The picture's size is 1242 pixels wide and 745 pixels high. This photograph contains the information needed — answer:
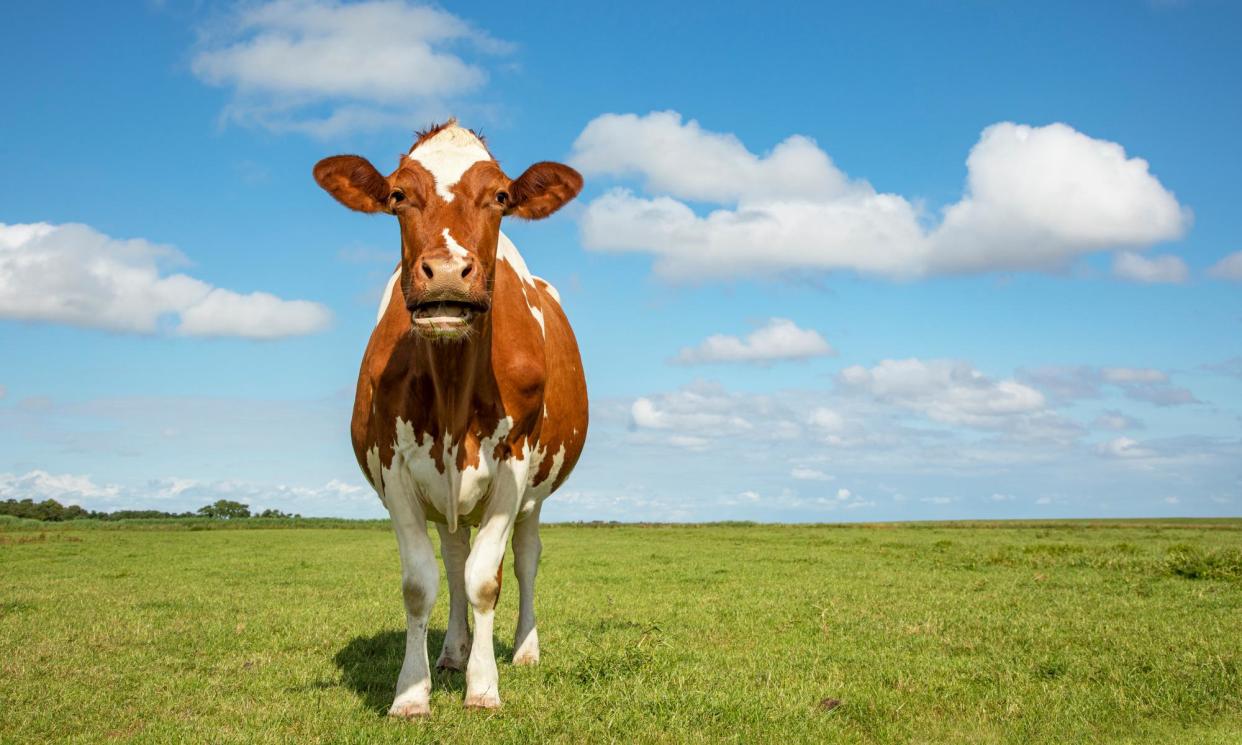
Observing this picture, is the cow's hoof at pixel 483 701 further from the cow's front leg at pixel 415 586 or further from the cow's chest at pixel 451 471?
the cow's chest at pixel 451 471

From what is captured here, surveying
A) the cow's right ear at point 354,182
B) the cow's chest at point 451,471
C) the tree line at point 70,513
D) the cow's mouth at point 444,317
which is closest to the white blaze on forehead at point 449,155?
the cow's right ear at point 354,182

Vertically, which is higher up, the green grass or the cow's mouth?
the cow's mouth

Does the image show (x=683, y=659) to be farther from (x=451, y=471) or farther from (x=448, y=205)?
(x=448, y=205)

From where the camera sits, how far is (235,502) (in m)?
56.6

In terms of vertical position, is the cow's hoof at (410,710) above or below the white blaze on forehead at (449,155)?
below

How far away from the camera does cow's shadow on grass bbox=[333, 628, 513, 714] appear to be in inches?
294

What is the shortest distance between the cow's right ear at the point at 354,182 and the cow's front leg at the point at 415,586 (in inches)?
83.9

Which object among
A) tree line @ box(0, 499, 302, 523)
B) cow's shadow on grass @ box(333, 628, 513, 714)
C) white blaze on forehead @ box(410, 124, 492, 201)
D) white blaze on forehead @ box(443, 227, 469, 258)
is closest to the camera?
white blaze on forehead @ box(443, 227, 469, 258)

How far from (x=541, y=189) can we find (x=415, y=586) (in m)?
2.98

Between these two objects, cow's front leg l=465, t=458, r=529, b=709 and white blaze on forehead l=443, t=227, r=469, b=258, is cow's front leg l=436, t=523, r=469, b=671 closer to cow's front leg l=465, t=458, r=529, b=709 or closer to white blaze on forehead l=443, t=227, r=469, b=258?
cow's front leg l=465, t=458, r=529, b=709

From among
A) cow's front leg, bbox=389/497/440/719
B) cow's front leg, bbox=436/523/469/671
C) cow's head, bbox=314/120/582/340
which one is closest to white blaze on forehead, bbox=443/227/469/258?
cow's head, bbox=314/120/582/340

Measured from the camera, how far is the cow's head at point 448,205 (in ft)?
18.1

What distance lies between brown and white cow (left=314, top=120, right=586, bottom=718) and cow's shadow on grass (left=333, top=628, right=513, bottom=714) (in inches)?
35.5

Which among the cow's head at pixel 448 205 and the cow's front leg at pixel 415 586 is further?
the cow's front leg at pixel 415 586
